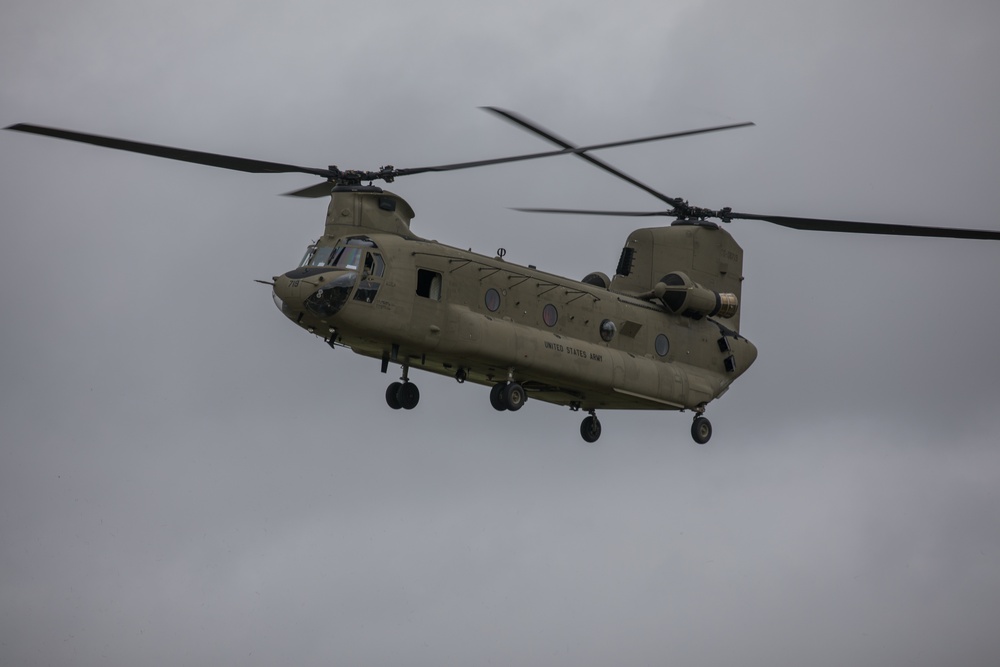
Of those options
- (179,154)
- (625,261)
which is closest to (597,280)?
(625,261)

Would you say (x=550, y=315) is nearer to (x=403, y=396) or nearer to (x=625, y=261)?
(x=403, y=396)

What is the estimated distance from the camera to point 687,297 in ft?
142

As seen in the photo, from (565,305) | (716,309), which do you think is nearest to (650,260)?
(716,309)

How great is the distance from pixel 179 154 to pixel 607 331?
1220cm

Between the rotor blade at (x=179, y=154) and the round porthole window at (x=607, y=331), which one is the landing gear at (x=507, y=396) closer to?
the round porthole window at (x=607, y=331)

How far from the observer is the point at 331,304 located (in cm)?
3500

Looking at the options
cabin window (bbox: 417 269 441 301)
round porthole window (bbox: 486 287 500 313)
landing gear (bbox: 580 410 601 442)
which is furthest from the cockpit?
landing gear (bbox: 580 410 601 442)

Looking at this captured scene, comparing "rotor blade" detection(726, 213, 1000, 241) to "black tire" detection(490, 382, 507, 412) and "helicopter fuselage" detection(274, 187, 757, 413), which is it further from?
"black tire" detection(490, 382, 507, 412)

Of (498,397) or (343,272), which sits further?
(498,397)

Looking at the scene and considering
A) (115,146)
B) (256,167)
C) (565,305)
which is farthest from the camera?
(565,305)

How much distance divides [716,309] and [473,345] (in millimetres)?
9999

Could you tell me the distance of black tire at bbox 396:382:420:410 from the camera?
125 ft

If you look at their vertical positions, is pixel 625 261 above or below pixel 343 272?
above

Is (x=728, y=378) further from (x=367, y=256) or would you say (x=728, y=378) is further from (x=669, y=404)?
(x=367, y=256)
